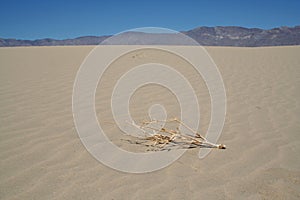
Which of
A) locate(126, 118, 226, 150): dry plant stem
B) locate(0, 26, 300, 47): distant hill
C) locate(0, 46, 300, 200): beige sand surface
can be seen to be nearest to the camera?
locate(0, 46, 300, 200): beige sand surface

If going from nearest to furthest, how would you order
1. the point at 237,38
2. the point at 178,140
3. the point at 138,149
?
the point at 138,149 < the point at 178,140 < the point at 237,38

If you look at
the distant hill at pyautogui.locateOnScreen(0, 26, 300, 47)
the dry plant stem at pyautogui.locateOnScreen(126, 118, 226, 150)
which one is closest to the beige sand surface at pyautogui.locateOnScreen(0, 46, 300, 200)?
the dry plant stem at pyautogui.locateOnScreen(126, 118, 226, 150)

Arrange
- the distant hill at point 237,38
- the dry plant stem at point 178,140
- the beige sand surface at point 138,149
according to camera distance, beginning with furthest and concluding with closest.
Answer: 1. the distant hill at point 237,38
2. the dry plant stem at point 178,140
3. the beige sand surface at point 138,149

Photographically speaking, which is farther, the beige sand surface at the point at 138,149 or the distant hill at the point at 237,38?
the distant hill at the point at 237,38

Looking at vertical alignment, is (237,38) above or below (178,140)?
above

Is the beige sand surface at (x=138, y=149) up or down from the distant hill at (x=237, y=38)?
down

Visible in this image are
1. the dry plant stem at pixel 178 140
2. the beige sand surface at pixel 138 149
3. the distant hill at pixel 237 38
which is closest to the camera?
the beige sand surface at pixel 138 149

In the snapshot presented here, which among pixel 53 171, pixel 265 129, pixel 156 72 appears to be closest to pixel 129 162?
pixel 53 171

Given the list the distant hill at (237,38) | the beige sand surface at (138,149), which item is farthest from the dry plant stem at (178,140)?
the distant hill at (237,38)

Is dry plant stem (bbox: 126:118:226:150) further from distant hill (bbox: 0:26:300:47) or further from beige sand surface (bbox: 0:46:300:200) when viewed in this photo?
distant hill (bbox: 0:26:300:47)

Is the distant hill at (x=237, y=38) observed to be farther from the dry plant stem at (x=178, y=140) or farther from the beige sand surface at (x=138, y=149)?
the dry plant stem at (x=178, y=140)

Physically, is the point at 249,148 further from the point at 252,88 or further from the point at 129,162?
the point at 252,88

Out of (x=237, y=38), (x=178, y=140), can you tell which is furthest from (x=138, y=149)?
(x=237, y=38)

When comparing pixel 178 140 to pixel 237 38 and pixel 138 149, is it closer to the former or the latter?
pixel 138 149
